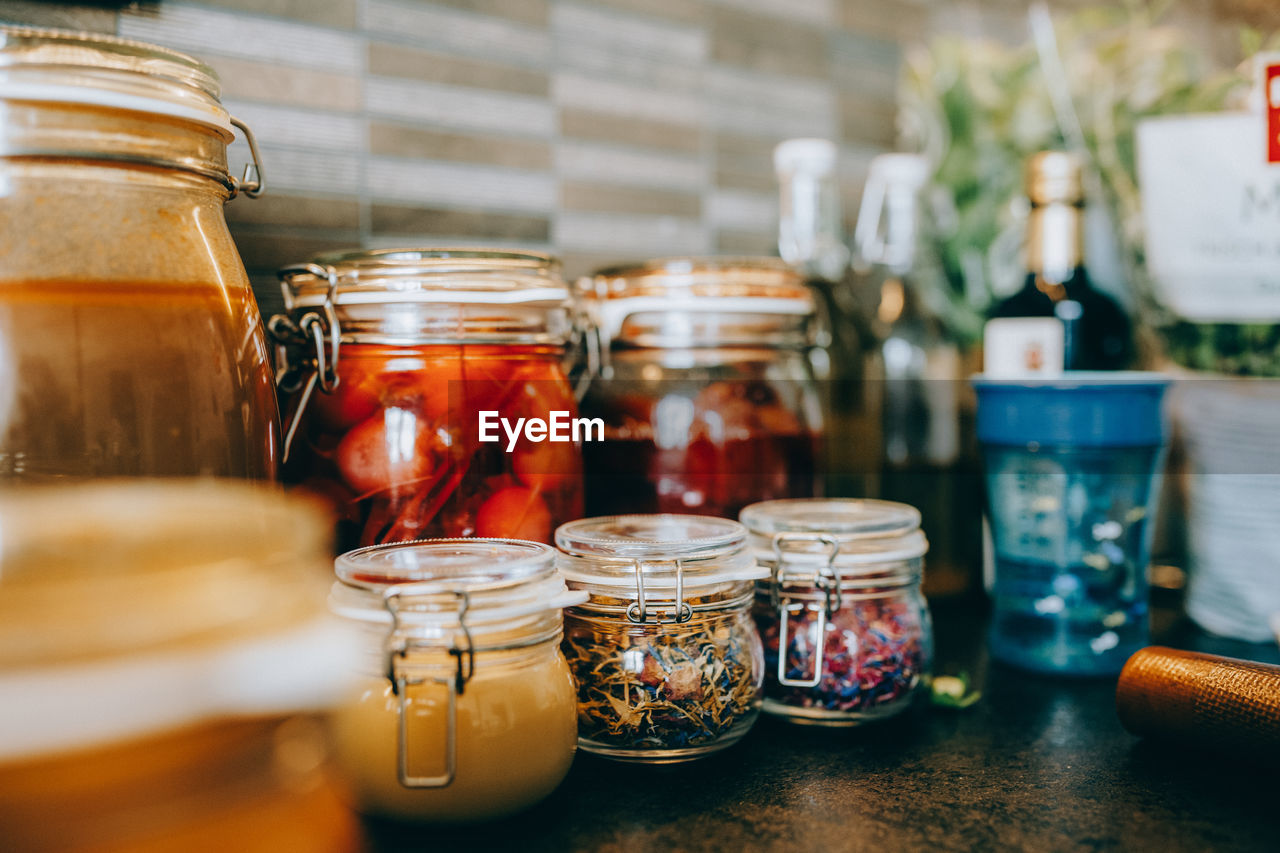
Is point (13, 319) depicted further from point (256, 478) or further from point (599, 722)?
point (599, 722)

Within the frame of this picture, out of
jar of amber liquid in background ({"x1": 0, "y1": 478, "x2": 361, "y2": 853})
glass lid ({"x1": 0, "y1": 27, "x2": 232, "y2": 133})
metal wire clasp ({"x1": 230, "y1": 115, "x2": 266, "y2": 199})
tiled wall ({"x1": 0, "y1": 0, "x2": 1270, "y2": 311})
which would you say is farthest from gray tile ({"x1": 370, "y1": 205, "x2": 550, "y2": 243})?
jar of amber liquid in background ({"x1": 0, "y1": 478, "x2": 361, "y2": 853})

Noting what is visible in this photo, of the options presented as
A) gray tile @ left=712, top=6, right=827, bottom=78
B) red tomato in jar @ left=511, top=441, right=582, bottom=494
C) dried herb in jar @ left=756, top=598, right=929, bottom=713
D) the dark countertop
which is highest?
gray tile @ left=712, top=6, right=827, bottom=78

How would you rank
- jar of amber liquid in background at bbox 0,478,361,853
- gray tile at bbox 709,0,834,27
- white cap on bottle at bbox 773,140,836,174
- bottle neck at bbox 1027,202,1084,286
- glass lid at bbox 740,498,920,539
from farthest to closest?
gray tile at bbox 709,0,834,27 < white cap on bottle at bbox 773,140,836,174 < bottle neck at bbox 1027,202,1084,286 < glass lid at bbox 740,498,920,539 < jar of amber liquid in background at bbox 0,478,361,853

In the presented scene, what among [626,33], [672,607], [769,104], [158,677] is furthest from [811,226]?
[158,677]

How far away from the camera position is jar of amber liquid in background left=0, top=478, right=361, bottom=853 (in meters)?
0.26

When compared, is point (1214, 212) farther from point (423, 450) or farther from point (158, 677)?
point (158, 677)

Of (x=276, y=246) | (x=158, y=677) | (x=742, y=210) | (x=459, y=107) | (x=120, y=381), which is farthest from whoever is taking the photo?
(x=742, y=210)

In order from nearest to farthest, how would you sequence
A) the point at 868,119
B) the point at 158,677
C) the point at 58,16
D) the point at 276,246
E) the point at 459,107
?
the point at 158,677 < the point at 58,16 < the point at 276,246 < the point at 459,107 < the point at 868,119

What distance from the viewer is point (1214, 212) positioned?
0.82 metres

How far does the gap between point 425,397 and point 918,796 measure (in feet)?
1.32

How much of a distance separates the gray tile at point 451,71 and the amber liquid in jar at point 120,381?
0.41 m

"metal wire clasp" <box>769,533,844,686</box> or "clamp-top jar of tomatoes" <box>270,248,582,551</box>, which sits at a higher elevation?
"clamp-top jar of tomatoes" <box>270,248,582,551</box>

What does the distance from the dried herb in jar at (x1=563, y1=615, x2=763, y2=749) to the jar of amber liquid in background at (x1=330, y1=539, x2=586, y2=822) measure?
52 mm

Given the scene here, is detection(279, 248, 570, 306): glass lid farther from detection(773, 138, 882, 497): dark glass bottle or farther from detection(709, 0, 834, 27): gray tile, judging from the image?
detection(709, 0, 834, 27): gray tile
